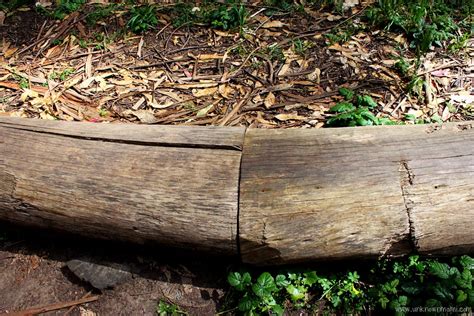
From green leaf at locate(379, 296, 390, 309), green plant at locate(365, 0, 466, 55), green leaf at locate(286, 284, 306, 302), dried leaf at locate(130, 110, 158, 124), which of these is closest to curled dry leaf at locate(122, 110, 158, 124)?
dried leaf at locate(130, 110, 158, 124)

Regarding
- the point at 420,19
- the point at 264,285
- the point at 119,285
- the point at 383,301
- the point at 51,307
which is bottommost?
the point at 51,307

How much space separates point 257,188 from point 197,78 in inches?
62.1

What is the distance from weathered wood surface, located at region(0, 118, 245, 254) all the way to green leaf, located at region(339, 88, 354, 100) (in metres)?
1.14

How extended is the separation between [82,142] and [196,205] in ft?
2.48

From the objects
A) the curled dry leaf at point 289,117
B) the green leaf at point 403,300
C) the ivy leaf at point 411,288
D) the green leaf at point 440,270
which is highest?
the curled dry leaf at point 289,117

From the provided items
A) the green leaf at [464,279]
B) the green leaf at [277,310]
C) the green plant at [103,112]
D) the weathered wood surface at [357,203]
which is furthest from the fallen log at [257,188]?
the green plant at [103,112]

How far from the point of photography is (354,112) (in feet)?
9.91

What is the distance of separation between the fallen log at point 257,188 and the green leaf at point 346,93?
2.76 ft

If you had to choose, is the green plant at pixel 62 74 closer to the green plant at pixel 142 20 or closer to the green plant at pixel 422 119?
the green plant at pixel 142 20

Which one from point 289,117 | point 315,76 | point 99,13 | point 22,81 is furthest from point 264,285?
point 99,13

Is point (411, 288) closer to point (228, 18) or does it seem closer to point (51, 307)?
point (51, 307)

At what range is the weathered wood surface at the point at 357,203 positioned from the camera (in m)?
2.12

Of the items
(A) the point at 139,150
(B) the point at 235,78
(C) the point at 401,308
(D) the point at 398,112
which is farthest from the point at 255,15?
(C) the point at 401,308

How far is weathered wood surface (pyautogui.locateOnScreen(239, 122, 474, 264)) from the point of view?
6.97 feet
